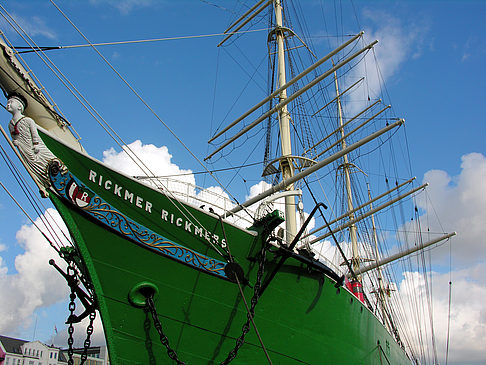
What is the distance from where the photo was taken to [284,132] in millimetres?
15453

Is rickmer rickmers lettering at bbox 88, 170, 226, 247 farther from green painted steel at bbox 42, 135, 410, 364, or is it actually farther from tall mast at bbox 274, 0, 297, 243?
tall mast at bbox 274, 0, 297, 243

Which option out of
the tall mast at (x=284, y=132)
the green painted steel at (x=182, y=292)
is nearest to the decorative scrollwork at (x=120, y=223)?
the green painted steel at (x=182, y=292)

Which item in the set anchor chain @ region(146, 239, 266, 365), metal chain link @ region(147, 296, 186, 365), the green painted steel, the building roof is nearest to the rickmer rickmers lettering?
the green painted steel

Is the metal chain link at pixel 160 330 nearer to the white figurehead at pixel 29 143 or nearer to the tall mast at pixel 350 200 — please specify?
the white figurehead at pixel 29 143

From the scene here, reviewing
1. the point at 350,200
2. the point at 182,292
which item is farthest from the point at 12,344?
the point at 182,292

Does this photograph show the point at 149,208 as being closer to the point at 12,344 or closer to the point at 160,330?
the point at 160,330

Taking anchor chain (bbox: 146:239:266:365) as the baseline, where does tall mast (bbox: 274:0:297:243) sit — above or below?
above

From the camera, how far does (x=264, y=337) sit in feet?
25.2

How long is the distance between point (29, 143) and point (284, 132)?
10.8m

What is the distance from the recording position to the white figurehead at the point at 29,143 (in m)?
5.86

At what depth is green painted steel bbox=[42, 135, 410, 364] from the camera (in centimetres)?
628

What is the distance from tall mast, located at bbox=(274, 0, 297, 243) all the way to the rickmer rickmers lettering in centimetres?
534

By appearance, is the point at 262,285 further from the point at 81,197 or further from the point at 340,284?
the point at 81,197

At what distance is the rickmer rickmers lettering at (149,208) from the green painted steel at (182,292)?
2 cm
